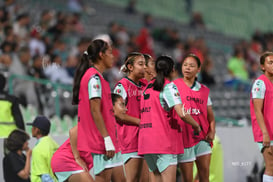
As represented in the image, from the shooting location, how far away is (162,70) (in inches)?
296

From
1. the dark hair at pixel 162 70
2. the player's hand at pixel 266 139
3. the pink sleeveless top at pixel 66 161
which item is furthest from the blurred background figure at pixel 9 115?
the player's hand at pixel 266 139

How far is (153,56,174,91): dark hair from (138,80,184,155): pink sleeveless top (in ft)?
A: 0.24

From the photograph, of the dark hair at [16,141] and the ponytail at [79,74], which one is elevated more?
the ponytail at [79,74]

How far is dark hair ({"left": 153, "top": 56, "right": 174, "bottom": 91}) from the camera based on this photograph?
7.48 metres

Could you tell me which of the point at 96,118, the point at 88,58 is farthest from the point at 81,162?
the point at 88,58

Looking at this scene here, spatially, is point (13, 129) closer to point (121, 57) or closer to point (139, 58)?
point (139, 58)

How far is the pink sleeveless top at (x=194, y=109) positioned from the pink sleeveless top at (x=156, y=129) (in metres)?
0.49

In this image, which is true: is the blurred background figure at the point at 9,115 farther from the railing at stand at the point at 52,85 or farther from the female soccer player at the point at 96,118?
the female soccer player at the point at 96,118

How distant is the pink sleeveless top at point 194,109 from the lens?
8.05m

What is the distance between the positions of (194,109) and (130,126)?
823 mm

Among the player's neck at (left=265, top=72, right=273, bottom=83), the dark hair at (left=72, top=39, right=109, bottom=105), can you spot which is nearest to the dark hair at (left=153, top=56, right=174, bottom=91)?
the dark hair at (left=72, top=39, right=109, bottom=105)

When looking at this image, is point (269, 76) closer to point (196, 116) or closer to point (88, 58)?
point (196, 116)

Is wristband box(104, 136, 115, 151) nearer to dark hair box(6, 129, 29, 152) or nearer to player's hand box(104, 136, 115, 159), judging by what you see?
player's hand box(104, 136, 115, 159)

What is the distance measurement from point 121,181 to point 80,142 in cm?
65
